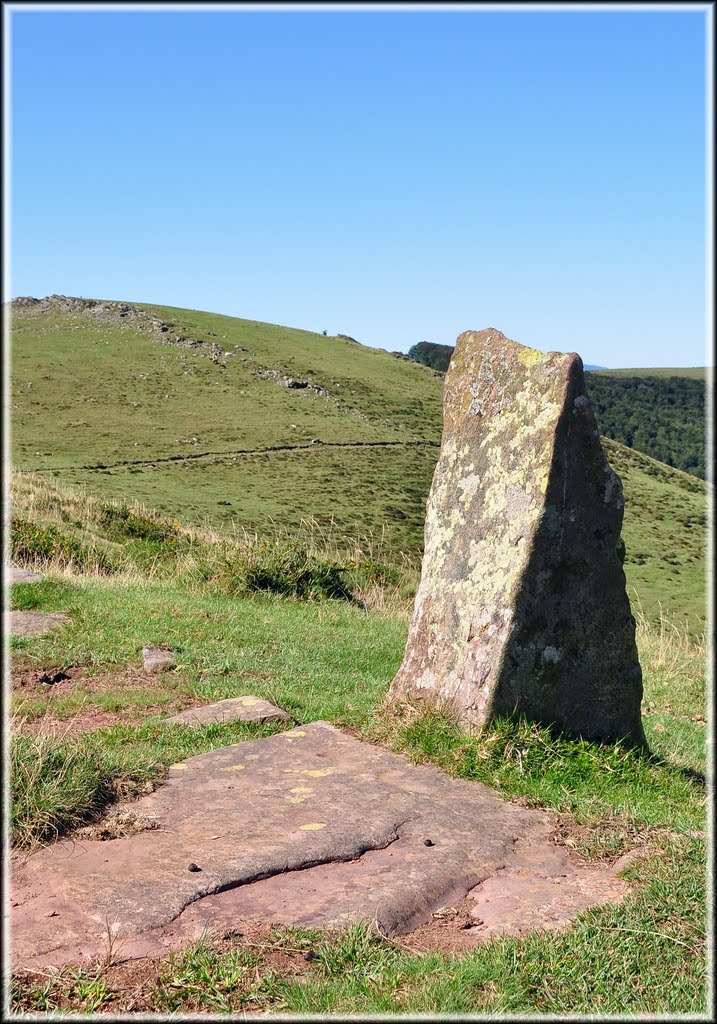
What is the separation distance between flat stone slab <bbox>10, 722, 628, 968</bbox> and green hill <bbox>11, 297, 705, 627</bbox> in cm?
2055

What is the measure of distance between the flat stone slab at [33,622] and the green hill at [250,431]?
1632cm

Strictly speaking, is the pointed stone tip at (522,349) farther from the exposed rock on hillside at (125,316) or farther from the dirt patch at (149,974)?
the exposed rock on hillside at (125,316)

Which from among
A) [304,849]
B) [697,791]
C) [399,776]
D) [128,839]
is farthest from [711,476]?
[697,791]

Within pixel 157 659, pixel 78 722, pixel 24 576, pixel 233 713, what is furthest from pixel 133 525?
pixel 233 713

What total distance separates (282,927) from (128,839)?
48.2 inches

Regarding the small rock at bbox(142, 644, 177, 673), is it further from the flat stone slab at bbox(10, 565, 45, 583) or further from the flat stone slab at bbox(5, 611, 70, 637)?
the flat stone slab at bbox(10, 565, 45, 583)

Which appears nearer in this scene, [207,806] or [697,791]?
[207,806]

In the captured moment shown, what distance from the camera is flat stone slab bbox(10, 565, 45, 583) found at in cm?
1063

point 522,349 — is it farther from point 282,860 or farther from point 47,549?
point 47,549

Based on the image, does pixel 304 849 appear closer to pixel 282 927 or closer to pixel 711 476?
pixel 282 927

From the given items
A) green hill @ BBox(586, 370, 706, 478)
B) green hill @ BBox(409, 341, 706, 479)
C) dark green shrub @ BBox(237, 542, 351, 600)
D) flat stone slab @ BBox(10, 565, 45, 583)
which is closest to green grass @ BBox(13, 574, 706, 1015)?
flat stone slab @ BBox(10, 565, 45, 583)

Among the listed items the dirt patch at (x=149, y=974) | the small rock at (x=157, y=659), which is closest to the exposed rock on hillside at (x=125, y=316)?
the small rock at (x=157, y=659)

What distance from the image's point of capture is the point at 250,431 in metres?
46.8

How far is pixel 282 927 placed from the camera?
424cm
